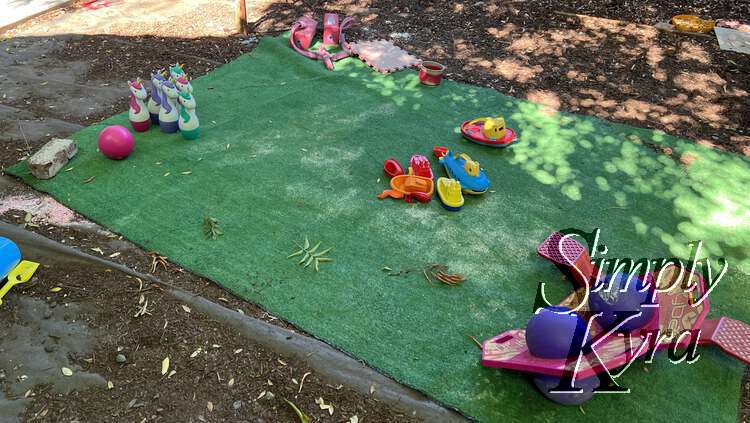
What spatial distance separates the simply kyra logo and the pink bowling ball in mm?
3303

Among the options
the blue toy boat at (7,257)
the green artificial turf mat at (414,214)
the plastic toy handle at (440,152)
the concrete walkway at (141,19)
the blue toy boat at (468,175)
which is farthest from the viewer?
the concrete walkway at (141,19)

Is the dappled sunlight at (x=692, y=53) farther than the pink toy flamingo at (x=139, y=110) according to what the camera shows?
Yes

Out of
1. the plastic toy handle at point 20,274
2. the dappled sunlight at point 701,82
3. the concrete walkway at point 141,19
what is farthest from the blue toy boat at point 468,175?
the concrete walkway at point 141,19

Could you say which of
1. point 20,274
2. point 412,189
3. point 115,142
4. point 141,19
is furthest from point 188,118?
point 141,19

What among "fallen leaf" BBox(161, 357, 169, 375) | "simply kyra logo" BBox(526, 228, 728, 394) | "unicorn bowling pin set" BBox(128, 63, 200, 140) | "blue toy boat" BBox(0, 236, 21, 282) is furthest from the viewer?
"unicorn bowling pin set" BBox(128, 63, 200, 140)

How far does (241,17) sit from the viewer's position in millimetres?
6516

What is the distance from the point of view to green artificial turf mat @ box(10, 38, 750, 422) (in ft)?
8.77

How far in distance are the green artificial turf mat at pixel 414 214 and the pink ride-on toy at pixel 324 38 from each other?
2.23 ft

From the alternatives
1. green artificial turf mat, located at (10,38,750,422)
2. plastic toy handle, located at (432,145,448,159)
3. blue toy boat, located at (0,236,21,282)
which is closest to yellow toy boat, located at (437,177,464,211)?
green artificial turf mat, located at (10,38,750,422)

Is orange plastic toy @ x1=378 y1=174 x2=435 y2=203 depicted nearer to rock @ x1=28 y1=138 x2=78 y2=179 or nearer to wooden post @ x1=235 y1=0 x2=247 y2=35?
rock @ x1=28 y1=138 x2=78 y2=179

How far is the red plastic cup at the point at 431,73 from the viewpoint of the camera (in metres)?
5.45

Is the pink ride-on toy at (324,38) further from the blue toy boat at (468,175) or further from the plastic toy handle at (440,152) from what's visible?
the blue toy boat at (468,175)

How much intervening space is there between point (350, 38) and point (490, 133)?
9.96 ft

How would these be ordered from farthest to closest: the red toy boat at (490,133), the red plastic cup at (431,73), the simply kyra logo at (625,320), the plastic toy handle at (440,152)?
the red plastic cup at (431,73) → the red toy boat at (490,133) → the plastic toy handle at (440,152) → the simply kyra logo at (625,320)
